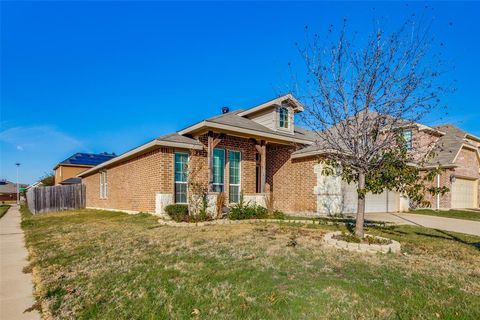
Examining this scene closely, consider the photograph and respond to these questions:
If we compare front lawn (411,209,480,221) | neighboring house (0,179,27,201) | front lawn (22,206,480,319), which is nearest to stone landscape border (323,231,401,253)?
front lawn (22,206,480,319)

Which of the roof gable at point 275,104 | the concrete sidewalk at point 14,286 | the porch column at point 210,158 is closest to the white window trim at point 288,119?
the roof gable at point 275,104

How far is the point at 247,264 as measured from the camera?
5160mm

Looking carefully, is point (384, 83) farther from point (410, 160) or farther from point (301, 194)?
point (301, 194)

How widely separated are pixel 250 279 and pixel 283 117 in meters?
12.6

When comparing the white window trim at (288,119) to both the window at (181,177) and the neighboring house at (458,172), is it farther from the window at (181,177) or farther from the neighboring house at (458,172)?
the neighboring house at (458,172)

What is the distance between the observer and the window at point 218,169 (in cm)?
1369

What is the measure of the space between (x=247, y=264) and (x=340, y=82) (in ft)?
16.4

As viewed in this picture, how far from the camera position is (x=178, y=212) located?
11164mm

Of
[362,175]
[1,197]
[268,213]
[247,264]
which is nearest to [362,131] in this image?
[362,175]

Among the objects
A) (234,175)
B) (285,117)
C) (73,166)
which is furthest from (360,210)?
(73,166)

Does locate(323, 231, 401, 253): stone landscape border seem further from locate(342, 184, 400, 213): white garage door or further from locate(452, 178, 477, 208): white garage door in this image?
locate(452, 178, 477, 208): white garage door

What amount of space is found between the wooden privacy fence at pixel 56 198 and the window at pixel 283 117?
661 inches

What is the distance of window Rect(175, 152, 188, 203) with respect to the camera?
42.6 feet

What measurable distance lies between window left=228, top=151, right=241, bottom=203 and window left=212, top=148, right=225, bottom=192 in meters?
0.40
